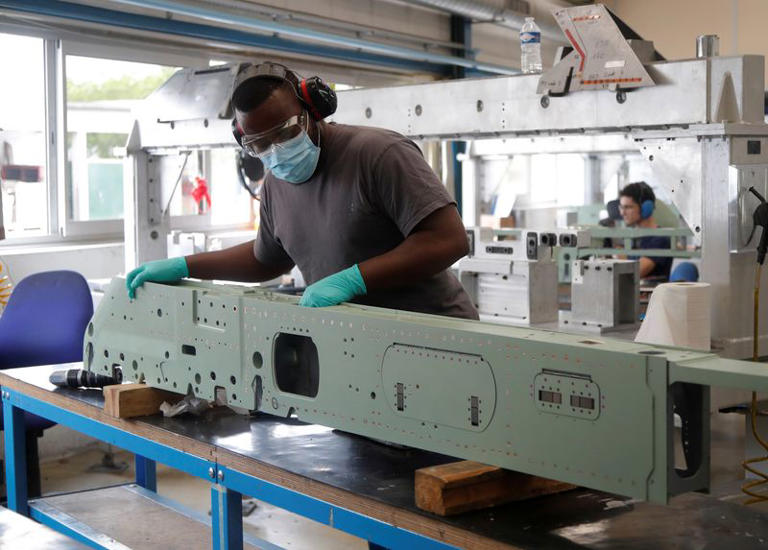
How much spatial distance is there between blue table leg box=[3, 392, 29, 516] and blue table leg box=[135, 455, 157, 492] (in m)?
0.48

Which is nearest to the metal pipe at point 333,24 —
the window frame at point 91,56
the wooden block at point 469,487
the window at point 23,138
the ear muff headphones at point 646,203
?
the window frame at point 91,56

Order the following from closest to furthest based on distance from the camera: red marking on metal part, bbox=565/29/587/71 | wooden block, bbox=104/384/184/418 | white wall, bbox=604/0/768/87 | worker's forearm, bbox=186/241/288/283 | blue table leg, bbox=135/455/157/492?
1. wooden block, bbox=104/384/184/418
2. worker's forearm, bbox=186/241/288/283
3. red marking on metal part, bbox=565/29/587/71
4. blue table leg, bbox=135/455/157/492
5. white wall, bbox=604/0/768/87

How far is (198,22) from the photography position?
572cm

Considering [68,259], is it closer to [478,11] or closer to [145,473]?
[145,473]

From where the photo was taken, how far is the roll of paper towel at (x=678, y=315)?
113 inches

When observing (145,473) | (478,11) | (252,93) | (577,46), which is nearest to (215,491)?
(252,93)

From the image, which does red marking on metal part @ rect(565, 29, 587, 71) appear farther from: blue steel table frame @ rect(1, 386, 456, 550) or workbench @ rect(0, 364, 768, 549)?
blue steel table frame @ rect(1, 386, 456, 550)

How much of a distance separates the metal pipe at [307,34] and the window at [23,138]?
605 millimetres

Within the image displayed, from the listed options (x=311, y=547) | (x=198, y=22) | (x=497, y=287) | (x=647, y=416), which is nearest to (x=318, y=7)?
(x=198, y=22)

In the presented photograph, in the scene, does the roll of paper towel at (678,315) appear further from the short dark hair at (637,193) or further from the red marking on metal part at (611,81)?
the short dark hair at (637,193)

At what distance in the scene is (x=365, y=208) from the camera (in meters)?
2.21

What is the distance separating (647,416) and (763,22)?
8.15 meters

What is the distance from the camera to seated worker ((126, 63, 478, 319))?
2.11 metres

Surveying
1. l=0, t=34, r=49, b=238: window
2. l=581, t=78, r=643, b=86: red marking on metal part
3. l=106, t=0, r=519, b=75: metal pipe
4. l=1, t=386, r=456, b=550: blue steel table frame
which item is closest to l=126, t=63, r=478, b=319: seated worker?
l=1, t=386, r=456, b=550: blue steel table frame
